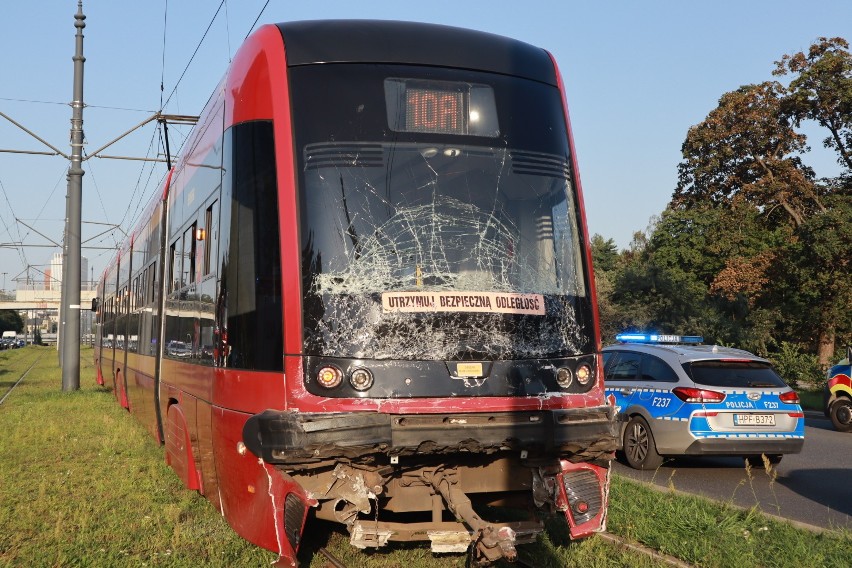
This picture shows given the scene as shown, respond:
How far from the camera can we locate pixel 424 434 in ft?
18.4

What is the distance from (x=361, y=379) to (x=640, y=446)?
6997 mm

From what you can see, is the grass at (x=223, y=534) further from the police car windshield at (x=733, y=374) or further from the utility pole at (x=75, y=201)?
the utility pole at (x=75, y=201)

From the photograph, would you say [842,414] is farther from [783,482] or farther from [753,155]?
[753,155]

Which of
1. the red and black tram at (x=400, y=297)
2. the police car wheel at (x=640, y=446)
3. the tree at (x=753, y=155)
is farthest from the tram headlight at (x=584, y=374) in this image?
the tree at (x=753, y=155)

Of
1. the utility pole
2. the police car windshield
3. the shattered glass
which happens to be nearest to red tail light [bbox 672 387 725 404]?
the police car windshield

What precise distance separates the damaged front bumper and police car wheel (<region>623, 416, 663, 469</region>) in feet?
18.9

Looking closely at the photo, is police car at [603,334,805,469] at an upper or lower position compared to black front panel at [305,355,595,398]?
lower

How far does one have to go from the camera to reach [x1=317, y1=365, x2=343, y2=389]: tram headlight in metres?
5.64

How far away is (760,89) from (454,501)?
118ft

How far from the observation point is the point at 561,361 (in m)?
6.14

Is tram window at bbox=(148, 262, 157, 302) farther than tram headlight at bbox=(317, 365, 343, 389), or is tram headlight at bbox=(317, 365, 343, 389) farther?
tram window at bbox=(148, 262, 157, 302)

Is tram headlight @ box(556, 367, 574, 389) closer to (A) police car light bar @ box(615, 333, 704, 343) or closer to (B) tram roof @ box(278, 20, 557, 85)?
(B) tram roof @ box(278, 20, 557, 85)

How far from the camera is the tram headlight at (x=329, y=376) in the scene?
18.5 ft

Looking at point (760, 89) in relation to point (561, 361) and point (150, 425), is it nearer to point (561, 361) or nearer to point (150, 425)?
point (150, 425)
